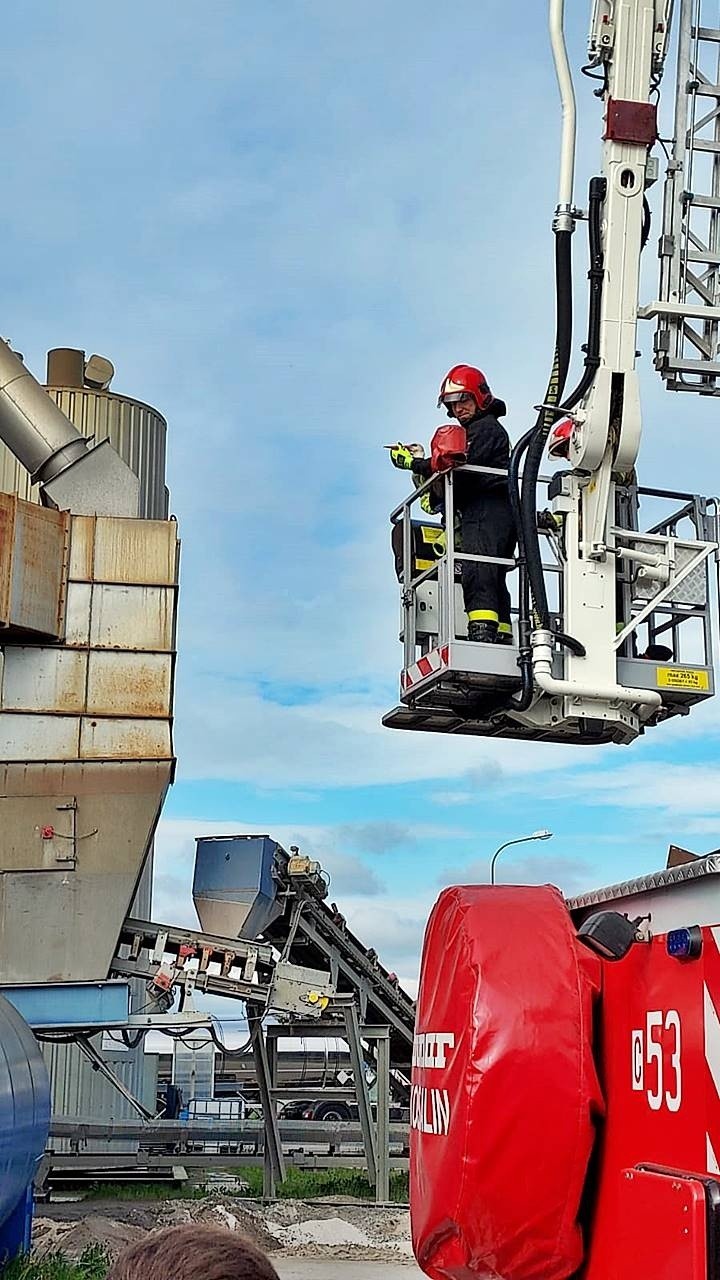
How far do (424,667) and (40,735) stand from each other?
684 centimetres

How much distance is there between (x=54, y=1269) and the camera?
37.4ft

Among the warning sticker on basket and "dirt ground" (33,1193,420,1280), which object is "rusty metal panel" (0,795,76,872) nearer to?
"dirt ground" (33,1193,420,1280)

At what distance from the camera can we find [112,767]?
1453 centimetres

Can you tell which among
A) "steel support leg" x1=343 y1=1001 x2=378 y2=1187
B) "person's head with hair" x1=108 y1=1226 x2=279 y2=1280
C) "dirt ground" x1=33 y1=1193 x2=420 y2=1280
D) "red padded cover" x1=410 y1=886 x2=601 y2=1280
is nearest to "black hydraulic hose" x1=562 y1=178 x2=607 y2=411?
"red padded cover" x1=410 y1=886 x2=601 y2=1280

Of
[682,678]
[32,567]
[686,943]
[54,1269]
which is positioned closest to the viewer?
[686,943]

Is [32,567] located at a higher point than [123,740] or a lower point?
higher

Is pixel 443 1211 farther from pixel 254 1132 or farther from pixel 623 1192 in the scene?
pixel 254 1132

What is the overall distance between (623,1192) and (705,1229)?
53 centimetres

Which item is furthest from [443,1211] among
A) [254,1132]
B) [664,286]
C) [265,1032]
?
[254,1132]

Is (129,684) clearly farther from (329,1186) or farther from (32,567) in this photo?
(329,1186)

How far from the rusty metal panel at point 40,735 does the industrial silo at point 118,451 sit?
3.63 meters

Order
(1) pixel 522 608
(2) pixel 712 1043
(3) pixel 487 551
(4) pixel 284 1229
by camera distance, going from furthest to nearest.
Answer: (4) pixel 284 1229
(3) pixel 487 551
(1) pixel 522 608
(2) pixel 712 1043

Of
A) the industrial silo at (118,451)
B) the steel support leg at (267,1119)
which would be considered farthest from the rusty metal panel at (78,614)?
the steel support leg at (267,1119)

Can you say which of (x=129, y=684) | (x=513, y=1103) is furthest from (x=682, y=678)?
(x=129, y=684)
